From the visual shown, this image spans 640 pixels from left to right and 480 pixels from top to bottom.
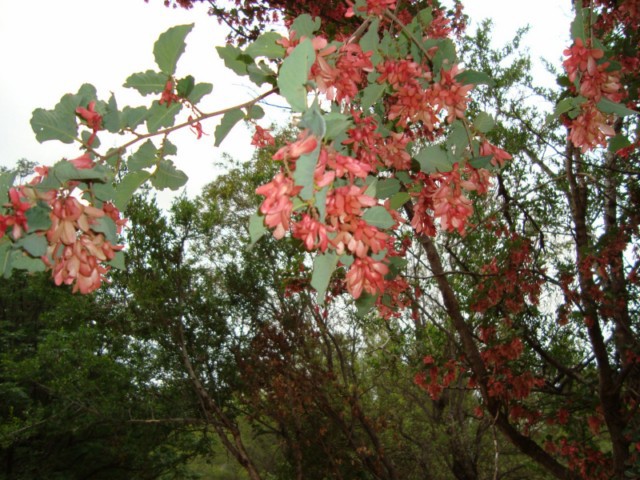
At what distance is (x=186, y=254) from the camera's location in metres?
8.20

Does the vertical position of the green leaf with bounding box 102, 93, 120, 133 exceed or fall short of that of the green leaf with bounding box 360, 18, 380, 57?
it falls short

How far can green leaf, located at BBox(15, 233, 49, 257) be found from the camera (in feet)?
2.38

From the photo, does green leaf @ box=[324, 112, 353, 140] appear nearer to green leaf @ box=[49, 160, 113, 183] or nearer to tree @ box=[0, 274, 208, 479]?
green leaf @ box=[49, 160, 113, 183]

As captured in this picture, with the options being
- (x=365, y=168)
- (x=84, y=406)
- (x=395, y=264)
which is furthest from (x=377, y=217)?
(x=84, y=406)

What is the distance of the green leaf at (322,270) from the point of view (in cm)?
73

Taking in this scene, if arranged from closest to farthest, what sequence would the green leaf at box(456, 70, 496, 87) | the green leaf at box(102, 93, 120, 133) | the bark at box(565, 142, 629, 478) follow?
the green leaf at box(102, 93, 120, 133)
the green leaf at box(456, 70, 496, 87)
the bark at box(565, 142, 629, 478)

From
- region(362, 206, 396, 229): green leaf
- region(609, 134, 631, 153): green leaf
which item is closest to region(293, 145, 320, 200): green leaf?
region(362, 206, 396, 229): green leaf

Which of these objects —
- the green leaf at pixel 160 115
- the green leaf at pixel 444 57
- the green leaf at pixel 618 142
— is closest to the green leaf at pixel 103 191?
the green leaf at pixel 160 115

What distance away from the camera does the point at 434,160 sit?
3.36 ft

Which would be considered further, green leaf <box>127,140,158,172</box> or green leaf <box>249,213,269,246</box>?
green leaf <box>127,140,158,172</box>

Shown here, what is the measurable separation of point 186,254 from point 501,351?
224 inches

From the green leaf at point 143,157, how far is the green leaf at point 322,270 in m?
0.45

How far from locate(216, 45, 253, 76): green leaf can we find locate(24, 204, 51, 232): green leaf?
0.51m

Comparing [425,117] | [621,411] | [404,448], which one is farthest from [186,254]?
[425,117]
